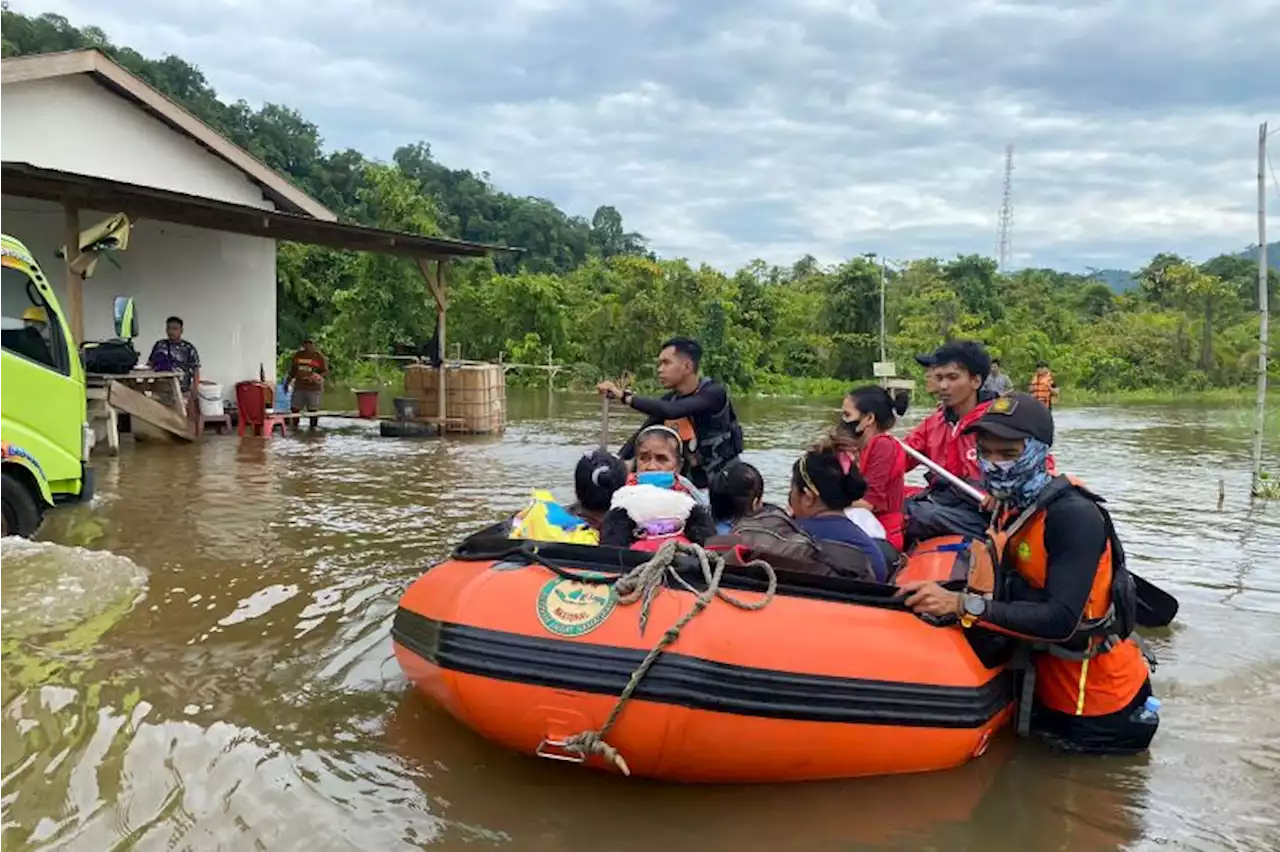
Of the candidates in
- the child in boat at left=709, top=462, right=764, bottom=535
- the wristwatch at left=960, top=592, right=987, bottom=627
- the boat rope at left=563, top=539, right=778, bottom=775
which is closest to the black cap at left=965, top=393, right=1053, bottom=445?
the wristwatch at left=960, top=592, right=987, bottom=627

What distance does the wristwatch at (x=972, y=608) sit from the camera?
3865mm

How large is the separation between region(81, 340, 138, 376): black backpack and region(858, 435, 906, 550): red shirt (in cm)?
960

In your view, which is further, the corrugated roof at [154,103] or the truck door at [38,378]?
the corrugated roof at [154,103]

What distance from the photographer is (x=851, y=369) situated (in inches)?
1404

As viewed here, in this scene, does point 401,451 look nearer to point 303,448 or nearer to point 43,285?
point 303,448

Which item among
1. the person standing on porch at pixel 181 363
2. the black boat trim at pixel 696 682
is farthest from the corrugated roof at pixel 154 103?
the black boat trim at pixel 696 682

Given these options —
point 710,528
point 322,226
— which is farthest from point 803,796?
point 322,226

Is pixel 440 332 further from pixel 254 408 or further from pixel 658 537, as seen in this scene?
pixel 658 537

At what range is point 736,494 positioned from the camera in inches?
199

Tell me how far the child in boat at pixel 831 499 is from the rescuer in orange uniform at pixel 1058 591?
0.45 meters

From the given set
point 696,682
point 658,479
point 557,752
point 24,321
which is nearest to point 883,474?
point 658,479

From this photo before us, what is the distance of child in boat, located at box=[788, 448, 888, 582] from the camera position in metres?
4.31

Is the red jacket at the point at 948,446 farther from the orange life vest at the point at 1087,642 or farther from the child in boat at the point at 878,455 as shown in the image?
the orange life vest at the point at 1087,642

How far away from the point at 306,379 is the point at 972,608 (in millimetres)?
13451
